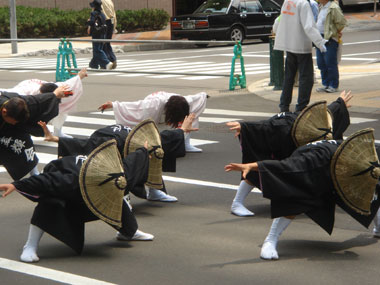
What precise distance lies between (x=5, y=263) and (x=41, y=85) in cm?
434

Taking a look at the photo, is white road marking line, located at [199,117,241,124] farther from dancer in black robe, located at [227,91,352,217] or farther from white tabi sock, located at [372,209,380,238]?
white tabi sock, located at [372,209,380,238]

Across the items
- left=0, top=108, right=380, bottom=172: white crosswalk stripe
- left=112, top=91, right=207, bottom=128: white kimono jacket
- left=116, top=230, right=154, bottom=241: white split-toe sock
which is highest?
left=112, top=91, right=207, bottom=128: white kimono jacket

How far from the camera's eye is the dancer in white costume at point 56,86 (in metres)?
9.97

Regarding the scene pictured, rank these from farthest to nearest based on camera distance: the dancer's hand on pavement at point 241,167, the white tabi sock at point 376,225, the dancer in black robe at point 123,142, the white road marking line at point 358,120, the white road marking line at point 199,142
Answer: the white road marking line at point 358,120 < the white road marking line at point 199,142 < the dancer in black robe at point 123,142 < the white tabi sock at point 376,225 < the dancer's hand on pavement at point 241,167

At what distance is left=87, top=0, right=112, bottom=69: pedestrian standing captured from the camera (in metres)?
19.8

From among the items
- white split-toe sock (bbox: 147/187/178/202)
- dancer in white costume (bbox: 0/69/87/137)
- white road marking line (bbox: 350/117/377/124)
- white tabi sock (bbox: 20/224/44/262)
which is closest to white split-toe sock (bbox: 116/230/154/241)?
white tabi sock (bbox: 20/224/44/262)

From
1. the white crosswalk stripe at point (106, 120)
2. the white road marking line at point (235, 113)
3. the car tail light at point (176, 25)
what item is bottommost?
the white crosswalk stripe at point (106, 120)

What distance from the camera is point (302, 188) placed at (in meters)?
6.12

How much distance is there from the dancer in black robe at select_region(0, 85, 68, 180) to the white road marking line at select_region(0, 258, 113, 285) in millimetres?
2060

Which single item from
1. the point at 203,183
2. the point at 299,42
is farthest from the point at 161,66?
the point at 203,183

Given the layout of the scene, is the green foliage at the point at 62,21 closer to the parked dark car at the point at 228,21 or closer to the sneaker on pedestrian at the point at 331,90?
the parked dark car at the point at 228,21

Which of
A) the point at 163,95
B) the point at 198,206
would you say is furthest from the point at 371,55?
the point at 198,206

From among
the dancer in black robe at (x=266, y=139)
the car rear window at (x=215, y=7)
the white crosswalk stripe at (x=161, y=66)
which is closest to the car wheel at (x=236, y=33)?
the car rear window at (x=215, y=7)

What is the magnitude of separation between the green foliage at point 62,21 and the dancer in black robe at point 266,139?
2330cm
